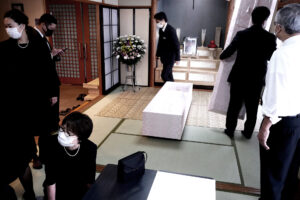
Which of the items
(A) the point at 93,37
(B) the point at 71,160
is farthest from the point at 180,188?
(A) the point at 93,37

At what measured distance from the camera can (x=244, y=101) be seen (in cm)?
323

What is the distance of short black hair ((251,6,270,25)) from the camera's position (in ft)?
8.82

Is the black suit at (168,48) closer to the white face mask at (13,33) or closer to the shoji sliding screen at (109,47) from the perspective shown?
the shoji sliding screen at (109,47)

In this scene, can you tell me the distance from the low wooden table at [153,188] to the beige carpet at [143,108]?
2275mm

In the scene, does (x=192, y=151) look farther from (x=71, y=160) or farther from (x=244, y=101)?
(x=71, y=160)

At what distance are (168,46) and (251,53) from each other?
6.73 ft

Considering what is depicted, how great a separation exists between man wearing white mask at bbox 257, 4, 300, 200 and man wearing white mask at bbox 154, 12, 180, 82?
3.00 metres

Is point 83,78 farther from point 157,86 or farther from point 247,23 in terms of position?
point 247,23

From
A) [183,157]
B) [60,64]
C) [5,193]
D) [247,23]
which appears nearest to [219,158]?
[183,157]

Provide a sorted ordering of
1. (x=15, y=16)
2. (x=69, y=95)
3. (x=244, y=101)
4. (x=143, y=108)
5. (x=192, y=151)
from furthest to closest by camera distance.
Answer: (x=69, y=95) < (x=143, y=108) < (x=244, y=101) < (x=192, y=151) < (x=15, y=16)

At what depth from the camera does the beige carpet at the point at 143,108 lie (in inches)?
153

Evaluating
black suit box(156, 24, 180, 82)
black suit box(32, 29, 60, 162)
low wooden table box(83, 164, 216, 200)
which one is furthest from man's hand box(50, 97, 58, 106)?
black suit box(156, 24, 180, 82)

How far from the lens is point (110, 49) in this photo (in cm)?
529

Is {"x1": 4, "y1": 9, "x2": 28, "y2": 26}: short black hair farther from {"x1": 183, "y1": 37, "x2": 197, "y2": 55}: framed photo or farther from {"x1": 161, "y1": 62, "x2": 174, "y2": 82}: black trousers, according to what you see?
{"x1": 183, "y1": 37, "x2": 197, "y2": 55}: framed photo
